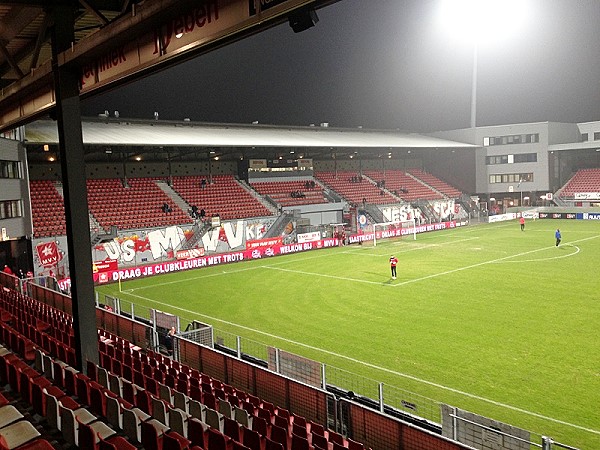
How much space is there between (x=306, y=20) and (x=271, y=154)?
43682 mm

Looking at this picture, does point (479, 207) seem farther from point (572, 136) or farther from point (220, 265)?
point (220, 265)

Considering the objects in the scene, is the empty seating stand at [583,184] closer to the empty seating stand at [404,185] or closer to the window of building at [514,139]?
the window of building at [514,139]

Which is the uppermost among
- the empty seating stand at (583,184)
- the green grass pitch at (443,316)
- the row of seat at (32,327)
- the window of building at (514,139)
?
the window of building at (514,139)

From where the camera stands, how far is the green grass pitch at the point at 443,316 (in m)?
12.9

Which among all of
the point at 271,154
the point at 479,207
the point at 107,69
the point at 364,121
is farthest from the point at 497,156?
the point at 107,69

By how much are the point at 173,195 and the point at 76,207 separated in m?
31.0

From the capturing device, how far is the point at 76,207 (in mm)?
11266

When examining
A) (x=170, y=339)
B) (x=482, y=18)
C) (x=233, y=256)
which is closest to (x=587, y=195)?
(x=482, y=18)

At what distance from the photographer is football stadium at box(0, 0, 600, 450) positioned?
8.40 m

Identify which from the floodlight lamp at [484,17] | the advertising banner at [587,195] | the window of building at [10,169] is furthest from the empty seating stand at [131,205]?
the advertising banner at [587,195]

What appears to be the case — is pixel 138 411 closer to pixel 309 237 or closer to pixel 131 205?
pixel 131 205

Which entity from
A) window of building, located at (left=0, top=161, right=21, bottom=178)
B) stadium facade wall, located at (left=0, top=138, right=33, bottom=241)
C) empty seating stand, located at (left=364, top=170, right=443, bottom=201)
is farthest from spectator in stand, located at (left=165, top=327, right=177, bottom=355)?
empty seating stand, located at (left=364, top=170, right=443, bottom=201)

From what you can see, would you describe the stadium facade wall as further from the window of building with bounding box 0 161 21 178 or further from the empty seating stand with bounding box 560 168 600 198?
the empty seating stand with bounding box 560 168 600 198

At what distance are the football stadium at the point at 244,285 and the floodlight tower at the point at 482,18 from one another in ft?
49.2
